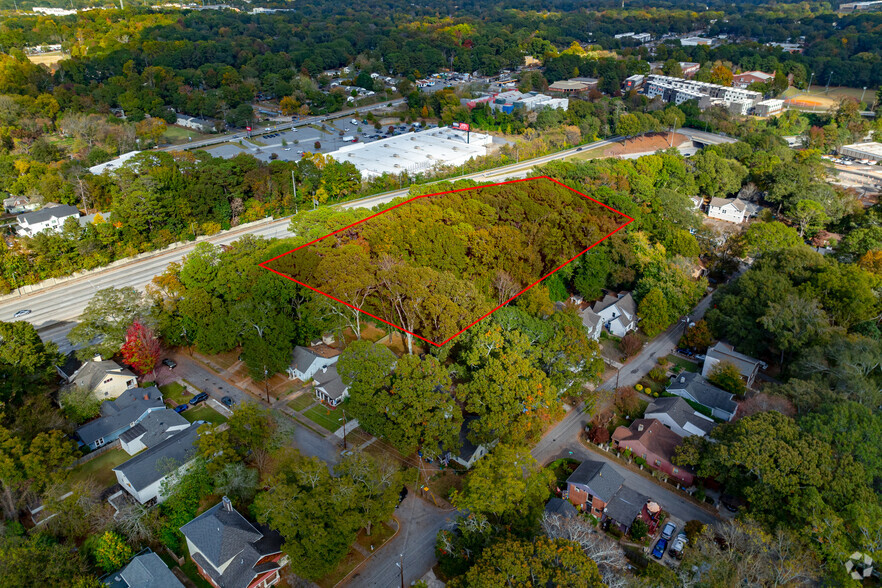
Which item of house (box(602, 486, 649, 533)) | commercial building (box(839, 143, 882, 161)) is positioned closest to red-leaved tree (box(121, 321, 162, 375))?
house (box(602, 486, 649, 533))

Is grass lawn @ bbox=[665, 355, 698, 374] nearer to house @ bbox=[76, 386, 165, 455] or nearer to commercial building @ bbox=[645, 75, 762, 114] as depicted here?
house @ bbox=[76, 386, 165, 455]

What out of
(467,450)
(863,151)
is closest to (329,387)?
(467,450)

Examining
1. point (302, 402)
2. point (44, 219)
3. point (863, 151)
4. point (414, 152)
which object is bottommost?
point (302, 402)

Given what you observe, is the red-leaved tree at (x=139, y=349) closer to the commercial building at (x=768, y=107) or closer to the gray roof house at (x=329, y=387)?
the gray roof house at (x=329, y=387)

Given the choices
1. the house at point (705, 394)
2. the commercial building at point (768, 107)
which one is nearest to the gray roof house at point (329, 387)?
the house at point (705, 394)

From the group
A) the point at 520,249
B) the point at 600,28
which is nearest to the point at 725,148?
the point at 520,249

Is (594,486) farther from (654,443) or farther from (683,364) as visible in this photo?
(683,364)
